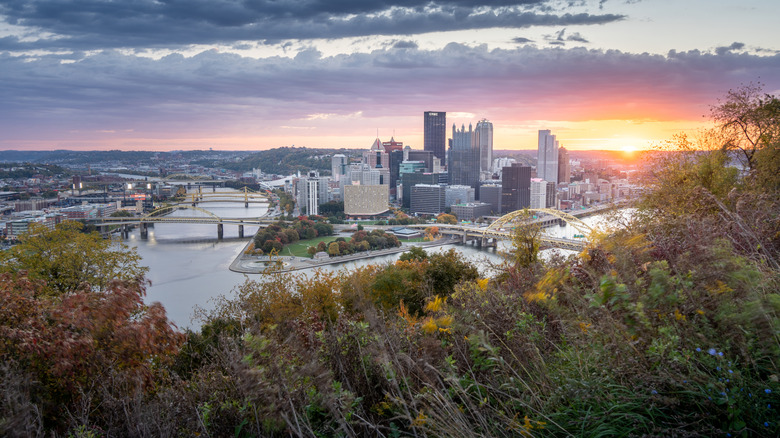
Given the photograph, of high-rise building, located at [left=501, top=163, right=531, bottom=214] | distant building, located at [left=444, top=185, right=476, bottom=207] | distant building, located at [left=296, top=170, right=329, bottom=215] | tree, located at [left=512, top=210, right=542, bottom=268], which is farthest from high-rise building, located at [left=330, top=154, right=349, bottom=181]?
tree, located at [left=512, top=210, right=542, bottom=268]

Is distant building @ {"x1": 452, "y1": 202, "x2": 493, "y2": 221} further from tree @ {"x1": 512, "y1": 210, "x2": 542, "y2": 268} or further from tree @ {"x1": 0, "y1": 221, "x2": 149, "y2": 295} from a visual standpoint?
tree @ {"x1": 0, "y1": 221, "x2": 149, "y2": 295}

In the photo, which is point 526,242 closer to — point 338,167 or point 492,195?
point 492,195

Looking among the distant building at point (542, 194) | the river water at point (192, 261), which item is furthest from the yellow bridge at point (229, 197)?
the distant building at point (542, 194)

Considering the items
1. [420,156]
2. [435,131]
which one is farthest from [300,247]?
[435,131]

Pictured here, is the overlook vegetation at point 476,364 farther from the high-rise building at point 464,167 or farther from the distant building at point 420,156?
the distant building at point 420,156

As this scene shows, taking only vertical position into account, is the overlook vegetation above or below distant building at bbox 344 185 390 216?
above

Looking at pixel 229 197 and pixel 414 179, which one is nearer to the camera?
pixel 229 197

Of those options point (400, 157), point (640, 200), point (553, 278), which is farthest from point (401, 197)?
point (553, 278)
